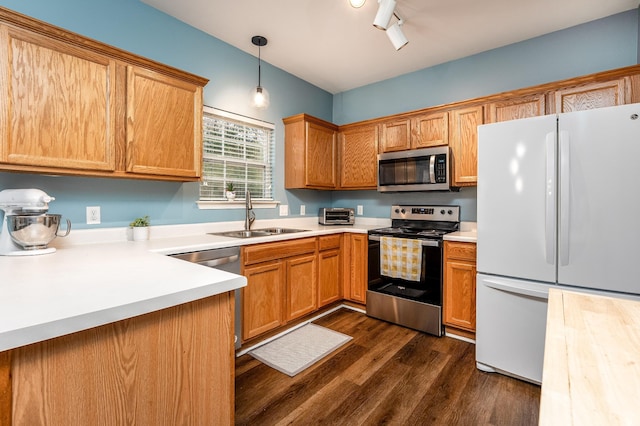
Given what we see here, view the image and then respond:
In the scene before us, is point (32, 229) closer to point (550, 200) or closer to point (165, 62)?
point (165, 62)

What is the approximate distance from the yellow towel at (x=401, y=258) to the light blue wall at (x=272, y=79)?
2.56 feet

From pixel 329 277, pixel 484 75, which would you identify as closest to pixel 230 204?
pixel 329 277

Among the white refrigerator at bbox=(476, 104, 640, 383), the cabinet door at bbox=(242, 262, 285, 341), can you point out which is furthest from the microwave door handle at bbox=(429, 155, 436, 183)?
the cabinet door at bbox=(242, 262, 285, 341)

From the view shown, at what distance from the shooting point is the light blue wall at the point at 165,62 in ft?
6.44

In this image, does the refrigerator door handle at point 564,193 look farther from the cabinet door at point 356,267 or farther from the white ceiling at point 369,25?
the cabinet door at point 356,267

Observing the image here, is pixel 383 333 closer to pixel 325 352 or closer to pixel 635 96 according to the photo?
pixel 325 352

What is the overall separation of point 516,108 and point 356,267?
2.07 m

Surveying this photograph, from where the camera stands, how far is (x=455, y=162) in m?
2.97

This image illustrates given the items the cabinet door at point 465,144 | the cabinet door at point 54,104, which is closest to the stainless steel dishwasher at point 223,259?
the cabinet door at point 54,104

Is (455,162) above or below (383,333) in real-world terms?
above

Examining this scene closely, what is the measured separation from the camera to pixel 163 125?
212 centimetres

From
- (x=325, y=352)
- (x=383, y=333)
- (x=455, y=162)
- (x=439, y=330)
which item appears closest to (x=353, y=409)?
(x=325, y=352)

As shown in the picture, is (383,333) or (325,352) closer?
(325,352)

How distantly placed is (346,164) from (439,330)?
6.85 feet
